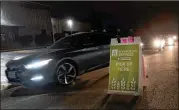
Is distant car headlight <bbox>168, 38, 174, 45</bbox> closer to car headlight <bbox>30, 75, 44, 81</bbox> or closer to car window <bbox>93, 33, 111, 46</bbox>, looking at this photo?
car window <bbox>93, 33, 111, 46</bbox>

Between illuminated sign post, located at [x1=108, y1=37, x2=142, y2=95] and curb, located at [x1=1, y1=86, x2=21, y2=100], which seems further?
curb, located at [x1=1, y1=86, x2=21, y2=100]

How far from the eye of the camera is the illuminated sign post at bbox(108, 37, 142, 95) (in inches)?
184

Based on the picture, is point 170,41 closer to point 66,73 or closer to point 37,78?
point 66,73

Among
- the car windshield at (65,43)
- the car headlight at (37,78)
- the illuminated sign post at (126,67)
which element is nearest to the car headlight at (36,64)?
the car headlight at (37,78)

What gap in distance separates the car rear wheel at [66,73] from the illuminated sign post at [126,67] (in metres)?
1.76

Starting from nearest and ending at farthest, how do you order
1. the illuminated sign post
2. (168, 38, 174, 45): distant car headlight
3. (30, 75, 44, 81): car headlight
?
the illuminated sign post < (30, 75, 44, 81): car headlight < (168, 38, 174, 45): distant car headlight

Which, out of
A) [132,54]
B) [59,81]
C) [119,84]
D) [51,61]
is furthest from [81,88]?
[132,54]

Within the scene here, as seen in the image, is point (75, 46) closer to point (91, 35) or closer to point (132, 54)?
point (91, 35)

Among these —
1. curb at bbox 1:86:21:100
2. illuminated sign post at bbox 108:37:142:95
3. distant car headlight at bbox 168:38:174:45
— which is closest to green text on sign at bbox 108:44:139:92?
illuminated sign post at bbox 108:37:142:95

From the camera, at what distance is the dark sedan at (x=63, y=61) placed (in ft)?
19.0

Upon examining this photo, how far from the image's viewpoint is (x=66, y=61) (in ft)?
20.9

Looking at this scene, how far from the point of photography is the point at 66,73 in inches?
251

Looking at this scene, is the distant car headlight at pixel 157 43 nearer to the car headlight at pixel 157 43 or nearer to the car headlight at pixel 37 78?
the car headlight at pixel 157 43

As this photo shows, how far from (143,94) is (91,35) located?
3.13 meters
